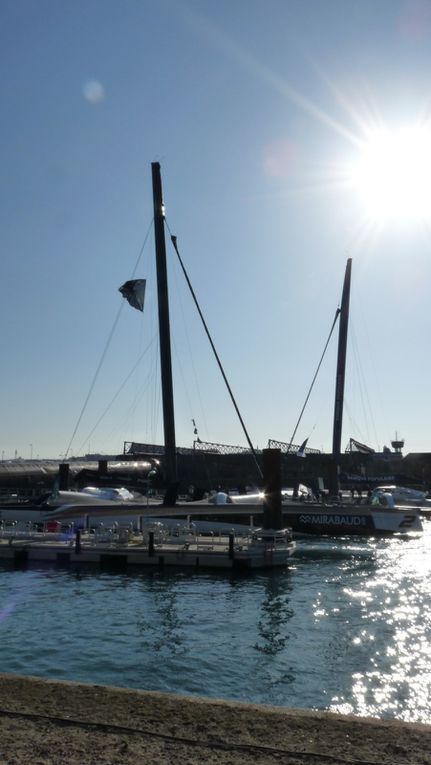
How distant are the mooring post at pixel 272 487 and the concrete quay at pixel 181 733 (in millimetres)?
19379

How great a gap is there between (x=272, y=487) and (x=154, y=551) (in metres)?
5.68

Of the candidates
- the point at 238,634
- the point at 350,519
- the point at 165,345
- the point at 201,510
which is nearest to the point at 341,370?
the point at 350,519

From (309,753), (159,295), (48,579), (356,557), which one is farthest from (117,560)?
(309,753)

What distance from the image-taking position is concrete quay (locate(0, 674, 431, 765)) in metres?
6.07

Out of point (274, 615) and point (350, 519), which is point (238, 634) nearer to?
point (274, 615)

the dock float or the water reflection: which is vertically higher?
the dock float

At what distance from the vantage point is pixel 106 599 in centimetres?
2041

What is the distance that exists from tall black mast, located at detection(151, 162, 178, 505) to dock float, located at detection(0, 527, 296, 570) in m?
3.42

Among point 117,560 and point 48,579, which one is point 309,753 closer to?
point 48,579

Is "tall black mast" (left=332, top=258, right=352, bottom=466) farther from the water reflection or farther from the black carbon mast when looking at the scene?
the water reflection

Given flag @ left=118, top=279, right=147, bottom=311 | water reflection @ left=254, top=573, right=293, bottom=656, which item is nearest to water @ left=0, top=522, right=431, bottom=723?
water reflection @ left=254, top=573, right=293, bottom=656

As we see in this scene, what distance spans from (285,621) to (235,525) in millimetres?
17472

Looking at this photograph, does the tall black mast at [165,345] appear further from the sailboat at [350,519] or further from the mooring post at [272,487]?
the sailboat at [350,519]

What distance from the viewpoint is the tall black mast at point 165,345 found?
3209 centimetres
